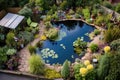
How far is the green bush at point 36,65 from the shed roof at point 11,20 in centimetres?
375

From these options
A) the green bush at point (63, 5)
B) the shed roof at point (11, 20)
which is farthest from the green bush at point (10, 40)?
the green bush at point (63, 5)

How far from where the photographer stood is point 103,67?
14.0 meters

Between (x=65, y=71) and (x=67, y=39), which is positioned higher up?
(x=67, y=39)

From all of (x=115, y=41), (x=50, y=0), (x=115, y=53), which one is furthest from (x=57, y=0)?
(x=115, y=53)

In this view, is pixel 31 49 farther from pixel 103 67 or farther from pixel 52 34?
pixel 103 67

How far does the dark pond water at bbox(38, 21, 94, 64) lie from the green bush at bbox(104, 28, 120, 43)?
140cm

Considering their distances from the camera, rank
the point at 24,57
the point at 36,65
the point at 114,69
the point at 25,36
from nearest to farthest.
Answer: the point at 114,69, the point at 36,65, the point at 24,57, the point at 25,36

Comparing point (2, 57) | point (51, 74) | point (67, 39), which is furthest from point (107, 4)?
point (2, 57)

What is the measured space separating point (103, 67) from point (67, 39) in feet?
14.5

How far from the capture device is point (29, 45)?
17.2 metres

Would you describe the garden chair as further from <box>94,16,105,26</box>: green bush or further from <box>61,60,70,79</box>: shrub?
<box>61,60,70,79</box>: shrub

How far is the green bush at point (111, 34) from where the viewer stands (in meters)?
16.6

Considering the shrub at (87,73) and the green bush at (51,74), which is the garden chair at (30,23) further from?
the shrub at (87,73)

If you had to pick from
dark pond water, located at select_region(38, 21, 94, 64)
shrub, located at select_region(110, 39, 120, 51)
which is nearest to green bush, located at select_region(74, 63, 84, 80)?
dark pond water, located at select_region(38, 21, 94, 64)
